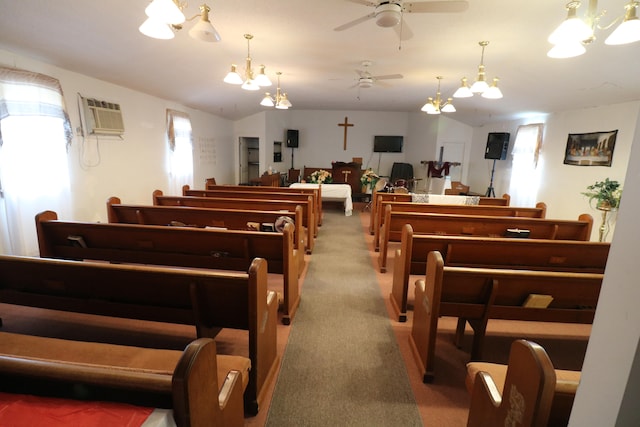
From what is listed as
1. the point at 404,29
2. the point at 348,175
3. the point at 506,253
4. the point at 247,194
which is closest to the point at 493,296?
the point at 506,253

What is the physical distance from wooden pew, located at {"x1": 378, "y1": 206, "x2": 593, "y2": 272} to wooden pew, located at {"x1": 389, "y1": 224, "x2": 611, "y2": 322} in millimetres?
636

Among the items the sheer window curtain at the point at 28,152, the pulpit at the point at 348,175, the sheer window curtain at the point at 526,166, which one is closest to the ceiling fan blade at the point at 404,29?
the sheer window curtain at the point at 28,152

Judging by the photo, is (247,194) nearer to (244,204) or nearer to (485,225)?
(244,204)

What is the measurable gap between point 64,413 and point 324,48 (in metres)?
3.87

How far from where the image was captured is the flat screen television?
386 inches

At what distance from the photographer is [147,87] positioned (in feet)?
15.3

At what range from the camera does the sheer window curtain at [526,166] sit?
5929 mm

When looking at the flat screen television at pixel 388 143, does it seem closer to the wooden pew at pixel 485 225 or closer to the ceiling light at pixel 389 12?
the wooden pew at pixel 485 225

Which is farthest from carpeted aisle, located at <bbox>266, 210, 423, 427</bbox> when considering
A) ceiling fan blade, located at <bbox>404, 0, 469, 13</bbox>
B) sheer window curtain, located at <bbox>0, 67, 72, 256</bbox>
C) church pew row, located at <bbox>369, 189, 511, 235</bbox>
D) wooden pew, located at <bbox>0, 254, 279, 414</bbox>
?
sheer window curtain, located at <bbox>0, 67, 72, 256</bbox>

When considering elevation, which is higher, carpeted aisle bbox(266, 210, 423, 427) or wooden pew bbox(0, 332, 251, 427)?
wooden pew bbox(0, 332, 251, 427)

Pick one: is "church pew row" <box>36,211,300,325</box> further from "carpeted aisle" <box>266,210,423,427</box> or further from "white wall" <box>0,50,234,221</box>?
"white wall" <box>0,50,234,221</box>

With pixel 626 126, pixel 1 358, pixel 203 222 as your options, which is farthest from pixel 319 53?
pixel 626 126

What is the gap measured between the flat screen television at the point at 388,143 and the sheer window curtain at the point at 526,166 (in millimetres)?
3545

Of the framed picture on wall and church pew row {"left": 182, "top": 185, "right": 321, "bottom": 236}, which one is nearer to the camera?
the framed picture on wall
